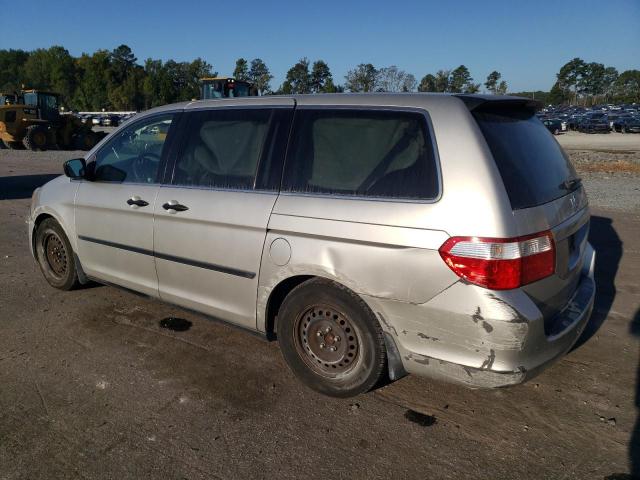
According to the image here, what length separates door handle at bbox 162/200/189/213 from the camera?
3559 mm

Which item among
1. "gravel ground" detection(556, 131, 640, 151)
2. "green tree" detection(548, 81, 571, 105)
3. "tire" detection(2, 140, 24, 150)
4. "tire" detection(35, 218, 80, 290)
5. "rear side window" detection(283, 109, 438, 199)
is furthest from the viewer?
"green tree" detection(548, 81, 571, 105)

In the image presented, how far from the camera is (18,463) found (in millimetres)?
2523

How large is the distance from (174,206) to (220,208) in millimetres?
455

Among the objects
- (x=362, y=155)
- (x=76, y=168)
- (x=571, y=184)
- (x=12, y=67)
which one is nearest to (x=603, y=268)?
(x=571, y=184)

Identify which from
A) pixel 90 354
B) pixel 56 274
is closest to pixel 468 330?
pixel 90 354

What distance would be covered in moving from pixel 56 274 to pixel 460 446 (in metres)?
4.16

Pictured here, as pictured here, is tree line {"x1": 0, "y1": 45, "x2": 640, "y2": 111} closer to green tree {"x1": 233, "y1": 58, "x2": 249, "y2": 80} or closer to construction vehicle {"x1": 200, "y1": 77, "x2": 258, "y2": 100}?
green tree {"x1": 233, "y1": 58, "x2": 249, "y2": 80}

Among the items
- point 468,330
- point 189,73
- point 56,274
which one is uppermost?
point 189,73

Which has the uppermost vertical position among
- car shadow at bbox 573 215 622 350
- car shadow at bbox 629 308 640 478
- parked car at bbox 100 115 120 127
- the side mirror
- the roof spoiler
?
parked car at bbox 100 115 120 127

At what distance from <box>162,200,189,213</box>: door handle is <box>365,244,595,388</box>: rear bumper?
158 centimetres

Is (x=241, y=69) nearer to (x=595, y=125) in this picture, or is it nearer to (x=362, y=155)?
(x=595, y=125)

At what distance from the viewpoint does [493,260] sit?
2.41 meters

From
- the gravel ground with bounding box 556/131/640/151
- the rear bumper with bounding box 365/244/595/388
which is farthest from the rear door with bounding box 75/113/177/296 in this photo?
the gravel ground with bounding box 556/131/640/151

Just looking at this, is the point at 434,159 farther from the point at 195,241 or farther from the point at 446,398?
the point at 195,241
